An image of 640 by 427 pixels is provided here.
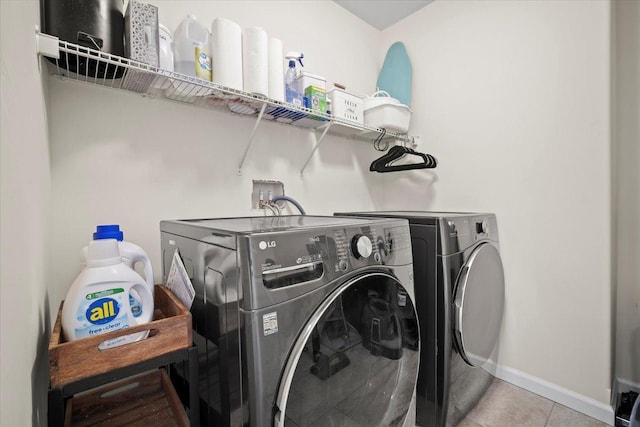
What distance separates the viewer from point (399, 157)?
2.19 m

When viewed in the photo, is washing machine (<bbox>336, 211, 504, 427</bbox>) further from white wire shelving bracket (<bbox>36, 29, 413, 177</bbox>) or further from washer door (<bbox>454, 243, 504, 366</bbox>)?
white wire shelving bracket (<bbox>36, 29, 413, 177</bbox>)

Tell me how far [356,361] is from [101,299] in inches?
30.6

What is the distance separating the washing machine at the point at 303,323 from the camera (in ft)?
2.42

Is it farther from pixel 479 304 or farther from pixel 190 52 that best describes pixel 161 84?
pixel 479 304

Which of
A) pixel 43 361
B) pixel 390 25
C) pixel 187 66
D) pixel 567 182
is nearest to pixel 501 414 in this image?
pixel 567 182

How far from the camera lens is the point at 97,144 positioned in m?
1.24

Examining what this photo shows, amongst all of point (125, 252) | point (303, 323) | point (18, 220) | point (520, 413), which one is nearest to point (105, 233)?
point (125, 252)

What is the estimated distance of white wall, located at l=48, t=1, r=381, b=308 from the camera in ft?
3.89

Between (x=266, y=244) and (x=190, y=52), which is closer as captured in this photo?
(x=266, y=244)

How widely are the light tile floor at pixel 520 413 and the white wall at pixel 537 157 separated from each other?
130mm

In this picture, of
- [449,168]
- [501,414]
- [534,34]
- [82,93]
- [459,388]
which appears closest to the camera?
[82,93]

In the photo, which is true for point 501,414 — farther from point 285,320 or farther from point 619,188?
point 285,320

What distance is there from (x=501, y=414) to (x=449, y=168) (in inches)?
60.4

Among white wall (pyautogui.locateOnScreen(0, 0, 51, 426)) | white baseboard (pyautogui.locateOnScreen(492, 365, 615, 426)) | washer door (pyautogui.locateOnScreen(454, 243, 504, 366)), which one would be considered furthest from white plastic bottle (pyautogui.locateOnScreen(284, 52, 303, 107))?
white baseboard (pyautogui.locateOnScreen(492, 365, 615, 426))
